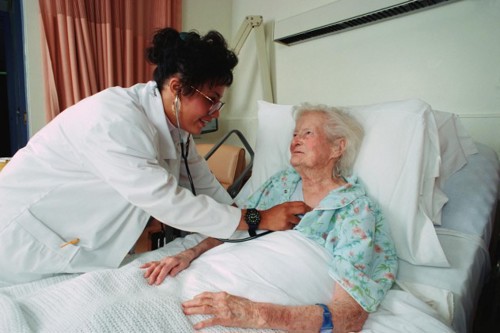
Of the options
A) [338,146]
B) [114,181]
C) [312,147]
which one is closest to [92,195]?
[114,181]

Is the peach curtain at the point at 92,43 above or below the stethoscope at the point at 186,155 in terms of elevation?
above

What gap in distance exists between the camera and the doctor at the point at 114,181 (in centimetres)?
96

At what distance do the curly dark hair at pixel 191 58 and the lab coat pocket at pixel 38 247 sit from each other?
61 centimetres

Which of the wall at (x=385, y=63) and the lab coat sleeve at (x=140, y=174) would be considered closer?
the lab coat sleeve at (x=140, y=174)

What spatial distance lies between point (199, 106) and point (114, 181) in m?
0.38

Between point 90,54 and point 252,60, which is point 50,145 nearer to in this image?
point 90,54

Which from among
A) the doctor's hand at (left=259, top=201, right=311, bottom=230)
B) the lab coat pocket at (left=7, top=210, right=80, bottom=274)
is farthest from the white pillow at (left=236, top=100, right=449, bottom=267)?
the lab coat pocket at (left=7, top=210, right=80, bottom=274)

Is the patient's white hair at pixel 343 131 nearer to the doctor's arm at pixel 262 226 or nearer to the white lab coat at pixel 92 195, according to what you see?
the doctor's arm at pixel 262 226

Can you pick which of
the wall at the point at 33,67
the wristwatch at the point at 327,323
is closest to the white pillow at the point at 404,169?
the wristwatch at the point at 327,323

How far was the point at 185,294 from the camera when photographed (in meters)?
0.88

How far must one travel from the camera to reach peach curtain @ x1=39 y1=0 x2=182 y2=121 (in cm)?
214

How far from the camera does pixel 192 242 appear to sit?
1309mm

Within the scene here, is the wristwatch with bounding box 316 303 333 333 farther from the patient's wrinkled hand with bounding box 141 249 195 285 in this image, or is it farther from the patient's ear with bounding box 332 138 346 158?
the patient's ear with bounding box 332 138 346 158

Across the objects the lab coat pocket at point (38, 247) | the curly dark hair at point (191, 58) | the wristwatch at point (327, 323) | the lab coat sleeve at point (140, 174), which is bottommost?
the wristwatch at point (327, 323)
